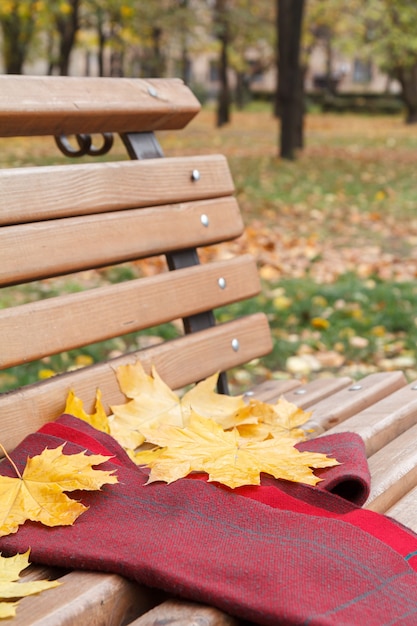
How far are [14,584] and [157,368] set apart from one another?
99 centimetres

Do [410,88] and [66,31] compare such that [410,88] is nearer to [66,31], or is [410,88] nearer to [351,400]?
[66,31]

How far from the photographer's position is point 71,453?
5.14 ft

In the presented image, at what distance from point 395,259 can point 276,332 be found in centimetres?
236

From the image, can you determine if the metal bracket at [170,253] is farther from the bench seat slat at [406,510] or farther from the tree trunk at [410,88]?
the tree trunk at [410,88]

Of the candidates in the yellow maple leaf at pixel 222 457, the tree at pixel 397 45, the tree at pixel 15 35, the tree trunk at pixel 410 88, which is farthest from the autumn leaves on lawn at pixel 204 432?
the tree trunk at pixel 410 88

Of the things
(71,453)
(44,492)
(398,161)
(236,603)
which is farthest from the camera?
(398,161)

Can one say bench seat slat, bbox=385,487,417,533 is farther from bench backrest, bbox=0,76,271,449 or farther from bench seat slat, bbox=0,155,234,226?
bench seat slat, bbox=0,155,234,226

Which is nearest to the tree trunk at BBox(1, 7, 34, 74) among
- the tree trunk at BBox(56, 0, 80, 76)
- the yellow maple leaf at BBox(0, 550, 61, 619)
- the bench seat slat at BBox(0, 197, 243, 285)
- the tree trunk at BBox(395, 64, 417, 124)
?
the tree trunk at BBox(56, 0, 80, 76)

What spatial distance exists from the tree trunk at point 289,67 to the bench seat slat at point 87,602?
1213cm

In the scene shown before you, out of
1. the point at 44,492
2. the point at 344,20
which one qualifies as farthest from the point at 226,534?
the point at 344,20

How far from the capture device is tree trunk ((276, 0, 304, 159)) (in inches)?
496

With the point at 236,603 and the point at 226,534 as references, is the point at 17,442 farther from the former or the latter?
the point at 236,603

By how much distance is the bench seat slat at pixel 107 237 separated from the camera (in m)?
1.86

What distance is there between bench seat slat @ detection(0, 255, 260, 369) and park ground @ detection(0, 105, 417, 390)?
1.52m
